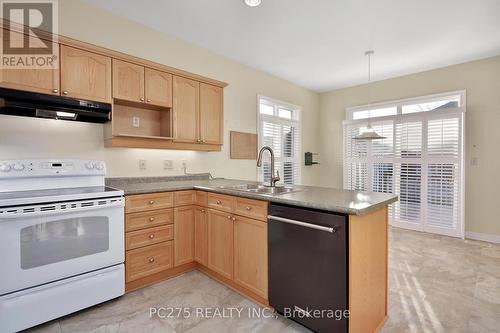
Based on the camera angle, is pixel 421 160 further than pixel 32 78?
Yes

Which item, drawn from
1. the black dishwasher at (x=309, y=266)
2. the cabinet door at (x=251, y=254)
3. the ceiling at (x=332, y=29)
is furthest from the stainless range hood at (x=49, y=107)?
the black dishwasher at (x=309, y=266)

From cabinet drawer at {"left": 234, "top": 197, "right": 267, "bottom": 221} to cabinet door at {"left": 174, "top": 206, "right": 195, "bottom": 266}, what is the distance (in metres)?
0.70

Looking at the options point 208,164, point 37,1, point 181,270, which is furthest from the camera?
point 208,164

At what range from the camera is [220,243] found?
7.66ft

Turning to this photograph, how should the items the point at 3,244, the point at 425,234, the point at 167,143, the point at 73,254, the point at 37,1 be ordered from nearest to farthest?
the point at 3,244 < the point at 73,254 < the point at 37,1 < the point at 167,143 < the point at 425,234

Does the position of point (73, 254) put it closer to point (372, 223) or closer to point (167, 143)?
point (167, 143)

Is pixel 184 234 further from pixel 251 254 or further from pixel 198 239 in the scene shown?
pixel 251 254

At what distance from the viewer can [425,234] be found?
156 inches

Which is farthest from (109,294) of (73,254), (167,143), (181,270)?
(167,143)

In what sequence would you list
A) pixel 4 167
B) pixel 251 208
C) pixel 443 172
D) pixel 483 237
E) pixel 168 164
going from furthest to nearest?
pixel 443 172 → pixel 483 237 → pixel 168 164 → pixel 251 208 → pixel 4 167

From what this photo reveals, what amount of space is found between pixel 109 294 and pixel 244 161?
2.52 meters

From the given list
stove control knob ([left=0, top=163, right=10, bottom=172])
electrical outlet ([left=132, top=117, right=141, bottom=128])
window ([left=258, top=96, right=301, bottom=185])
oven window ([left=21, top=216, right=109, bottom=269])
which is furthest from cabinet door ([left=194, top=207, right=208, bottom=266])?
window ([left=258, top=96, right=301, bottom=185])

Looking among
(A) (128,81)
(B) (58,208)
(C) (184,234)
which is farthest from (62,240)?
(A) (128,81)

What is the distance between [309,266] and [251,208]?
638mm
